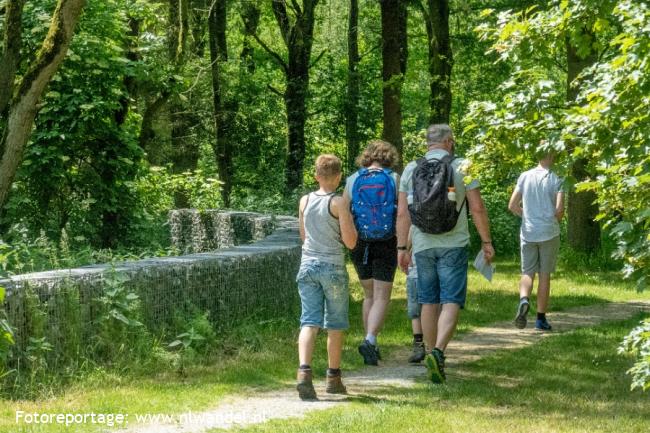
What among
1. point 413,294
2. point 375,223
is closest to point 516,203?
point 413,294

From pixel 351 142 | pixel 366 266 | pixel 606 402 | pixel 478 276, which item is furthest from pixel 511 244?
pixel 606 402

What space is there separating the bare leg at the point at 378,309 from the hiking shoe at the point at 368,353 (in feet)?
0.57

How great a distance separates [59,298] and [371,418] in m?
2.72

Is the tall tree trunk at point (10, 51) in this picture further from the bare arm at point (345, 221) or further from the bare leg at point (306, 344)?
the bare leg at point (306, 344)

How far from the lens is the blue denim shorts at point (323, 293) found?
796 centimetres

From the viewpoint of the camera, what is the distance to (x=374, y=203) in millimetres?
9500

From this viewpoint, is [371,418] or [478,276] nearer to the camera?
[371,418]

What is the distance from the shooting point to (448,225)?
8.59m

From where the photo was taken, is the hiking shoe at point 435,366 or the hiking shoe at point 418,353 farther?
the hiking shoe at point 418,353

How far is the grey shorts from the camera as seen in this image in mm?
11633

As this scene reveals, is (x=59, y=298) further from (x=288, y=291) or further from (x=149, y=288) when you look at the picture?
(x=288, y=291)

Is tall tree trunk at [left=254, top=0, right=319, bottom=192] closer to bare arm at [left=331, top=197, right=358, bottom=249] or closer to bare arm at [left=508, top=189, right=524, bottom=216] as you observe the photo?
bare arm at [left=508, top=189, right=524, bottom=216]

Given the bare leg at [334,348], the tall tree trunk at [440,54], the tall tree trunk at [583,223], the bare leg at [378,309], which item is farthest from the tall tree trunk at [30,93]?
the tall tree trunk at [440,54]

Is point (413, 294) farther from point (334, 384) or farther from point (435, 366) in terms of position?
point (334, 384)
